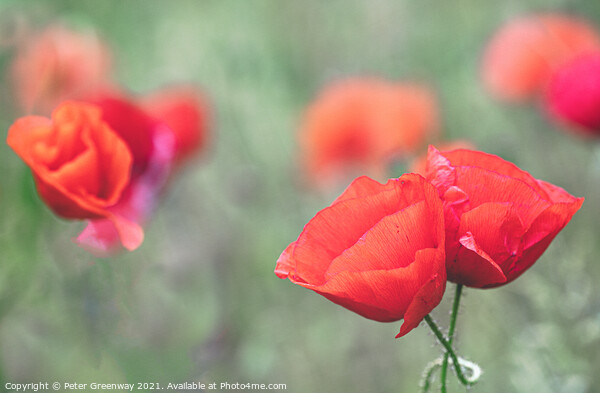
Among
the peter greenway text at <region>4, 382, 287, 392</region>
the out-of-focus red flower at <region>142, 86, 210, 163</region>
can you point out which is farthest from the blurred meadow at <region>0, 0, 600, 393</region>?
the out-of-focus red flower at <region>142, 86, 210, 163</region>

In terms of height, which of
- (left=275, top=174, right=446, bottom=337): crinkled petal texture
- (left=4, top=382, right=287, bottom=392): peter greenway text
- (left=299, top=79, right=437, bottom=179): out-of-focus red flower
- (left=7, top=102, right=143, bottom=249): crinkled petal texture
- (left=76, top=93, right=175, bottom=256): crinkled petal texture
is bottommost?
(left=4, top=382, right=287, bottom=392): peter greenway text

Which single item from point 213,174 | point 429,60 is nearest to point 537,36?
point 429,60

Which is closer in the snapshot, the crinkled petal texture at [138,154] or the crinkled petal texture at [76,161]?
the crinkled petal texture at [76,161]

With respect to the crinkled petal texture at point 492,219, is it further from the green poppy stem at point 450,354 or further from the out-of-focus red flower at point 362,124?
the out-of-focus red flower at point 362,124

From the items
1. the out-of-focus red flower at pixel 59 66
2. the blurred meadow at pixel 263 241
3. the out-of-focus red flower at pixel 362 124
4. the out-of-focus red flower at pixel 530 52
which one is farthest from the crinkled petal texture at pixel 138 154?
the out-of-focus red flower at pixel 530 52

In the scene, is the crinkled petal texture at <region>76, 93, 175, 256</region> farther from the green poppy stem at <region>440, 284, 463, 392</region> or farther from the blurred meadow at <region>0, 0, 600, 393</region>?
the green poppy stem at <region>440, 284, 463, 392</region>

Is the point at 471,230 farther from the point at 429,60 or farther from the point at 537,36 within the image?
the point at 429,60

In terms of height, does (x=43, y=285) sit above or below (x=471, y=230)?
below
